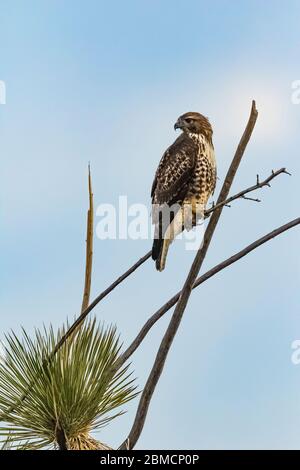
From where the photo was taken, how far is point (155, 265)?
702cm

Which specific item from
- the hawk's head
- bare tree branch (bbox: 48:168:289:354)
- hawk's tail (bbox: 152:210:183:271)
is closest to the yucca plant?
bare tree branch (bbox: 48:168:289:354)

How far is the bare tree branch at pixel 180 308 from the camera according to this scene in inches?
120

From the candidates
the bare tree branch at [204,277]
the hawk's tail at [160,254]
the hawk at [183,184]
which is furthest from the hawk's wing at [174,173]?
the bare tree branch at [204,277]

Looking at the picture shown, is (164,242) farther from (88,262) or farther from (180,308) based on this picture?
(180,308)

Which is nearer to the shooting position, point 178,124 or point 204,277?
point 204,277

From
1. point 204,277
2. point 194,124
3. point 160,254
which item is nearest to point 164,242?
point 160,254

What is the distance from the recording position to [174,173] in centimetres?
792

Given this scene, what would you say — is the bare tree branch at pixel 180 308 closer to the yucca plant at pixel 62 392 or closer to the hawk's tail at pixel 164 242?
the yucca plant at pixel 62 392

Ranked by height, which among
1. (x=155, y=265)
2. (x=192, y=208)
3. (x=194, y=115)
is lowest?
(x=155, y=265)

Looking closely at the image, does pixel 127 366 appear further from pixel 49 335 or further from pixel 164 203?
pixel 164 203

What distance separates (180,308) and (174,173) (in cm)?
476

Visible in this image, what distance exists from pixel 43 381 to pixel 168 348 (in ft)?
2.68

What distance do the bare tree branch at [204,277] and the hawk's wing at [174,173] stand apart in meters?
4.28
